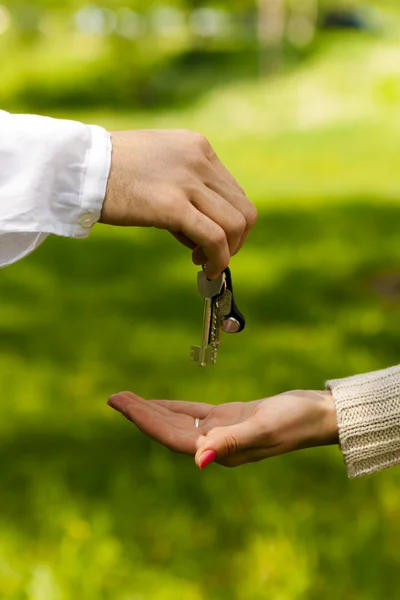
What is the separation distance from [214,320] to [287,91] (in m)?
18.0

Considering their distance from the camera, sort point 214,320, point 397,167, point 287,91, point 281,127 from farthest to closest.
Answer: point 287,91 → point 281,127 → point 397,167 → point 214,320

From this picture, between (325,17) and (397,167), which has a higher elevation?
(397,167)

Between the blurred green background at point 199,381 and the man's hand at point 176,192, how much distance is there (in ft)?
6.58

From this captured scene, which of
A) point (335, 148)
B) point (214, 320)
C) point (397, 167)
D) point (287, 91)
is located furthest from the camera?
point (287, 91)

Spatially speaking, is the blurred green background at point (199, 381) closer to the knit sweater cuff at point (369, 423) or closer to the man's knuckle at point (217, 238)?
the knit sweater cuff at point (369, 423)

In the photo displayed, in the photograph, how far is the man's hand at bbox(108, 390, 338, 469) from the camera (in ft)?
8.15

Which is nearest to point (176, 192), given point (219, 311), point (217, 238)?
point (217, 238)

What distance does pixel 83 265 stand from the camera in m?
8.79

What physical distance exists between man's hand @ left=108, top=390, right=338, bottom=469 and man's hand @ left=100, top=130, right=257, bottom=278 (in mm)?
591

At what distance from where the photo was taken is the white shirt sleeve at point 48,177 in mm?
1930

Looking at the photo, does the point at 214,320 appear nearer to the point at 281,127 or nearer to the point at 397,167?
the point at 397,167

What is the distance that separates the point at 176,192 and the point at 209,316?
1.87ft

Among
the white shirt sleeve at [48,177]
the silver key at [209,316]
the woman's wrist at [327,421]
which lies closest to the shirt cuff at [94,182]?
the white shirt sleeve at [48,177]

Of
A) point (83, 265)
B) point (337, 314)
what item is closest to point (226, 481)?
point (337, 314)
